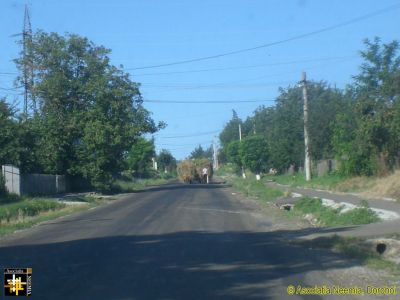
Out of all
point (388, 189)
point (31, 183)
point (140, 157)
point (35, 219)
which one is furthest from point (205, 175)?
point (35, 219)

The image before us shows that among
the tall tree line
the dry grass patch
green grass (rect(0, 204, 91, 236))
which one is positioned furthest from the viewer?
the tall tree line

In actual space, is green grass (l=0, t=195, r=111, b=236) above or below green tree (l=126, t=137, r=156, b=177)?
below

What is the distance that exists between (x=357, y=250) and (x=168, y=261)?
4.46m

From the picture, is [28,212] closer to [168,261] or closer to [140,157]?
[168,261]

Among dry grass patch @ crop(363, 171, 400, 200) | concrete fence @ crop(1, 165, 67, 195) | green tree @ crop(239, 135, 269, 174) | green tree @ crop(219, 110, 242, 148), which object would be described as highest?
green tree @ crop(219, 110, 242, 148)

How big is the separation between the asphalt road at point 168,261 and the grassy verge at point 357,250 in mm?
404

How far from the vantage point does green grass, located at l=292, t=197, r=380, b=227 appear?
23000 millimetres

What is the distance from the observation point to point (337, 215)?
25.3m

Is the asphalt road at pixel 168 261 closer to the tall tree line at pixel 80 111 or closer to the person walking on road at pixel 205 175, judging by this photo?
the tall tree line at pixel 80 111

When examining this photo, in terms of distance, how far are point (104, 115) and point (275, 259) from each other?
4629 centimetres

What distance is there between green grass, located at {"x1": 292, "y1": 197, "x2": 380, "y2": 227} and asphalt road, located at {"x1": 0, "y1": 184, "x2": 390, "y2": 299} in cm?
227

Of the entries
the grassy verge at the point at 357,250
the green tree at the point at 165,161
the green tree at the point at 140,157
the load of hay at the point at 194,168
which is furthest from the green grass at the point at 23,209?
the green tree at the point at 165,161

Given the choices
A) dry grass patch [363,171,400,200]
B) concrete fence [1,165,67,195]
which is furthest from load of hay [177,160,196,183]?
dry grass patch [363,171,400,200]

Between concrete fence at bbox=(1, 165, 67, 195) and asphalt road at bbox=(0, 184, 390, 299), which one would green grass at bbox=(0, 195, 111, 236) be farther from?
concrete fence at bbox=(1, 165, 67, 195)
